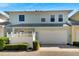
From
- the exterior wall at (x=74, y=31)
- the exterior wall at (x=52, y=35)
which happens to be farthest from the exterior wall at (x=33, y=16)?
the exterior wall at (x=52, y=35)

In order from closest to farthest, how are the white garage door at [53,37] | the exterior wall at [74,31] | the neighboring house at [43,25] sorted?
the white garage door at [53,37], the neighboring house at [43,25], the exterior wall at [74,31]

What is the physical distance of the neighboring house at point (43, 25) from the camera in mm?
17062

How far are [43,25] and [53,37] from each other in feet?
6.30

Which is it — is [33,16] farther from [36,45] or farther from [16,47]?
[16,47]

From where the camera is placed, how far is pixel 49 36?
56.6ft

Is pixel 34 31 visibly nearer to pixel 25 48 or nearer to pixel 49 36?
pixel 49 36

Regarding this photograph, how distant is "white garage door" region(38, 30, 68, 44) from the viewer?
16.8 meters

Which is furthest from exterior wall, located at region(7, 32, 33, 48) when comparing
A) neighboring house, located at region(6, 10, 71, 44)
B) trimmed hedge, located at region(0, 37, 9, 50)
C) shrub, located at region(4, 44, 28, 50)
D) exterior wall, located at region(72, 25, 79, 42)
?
exterior wall, located at region(72, 25, 79, 42)

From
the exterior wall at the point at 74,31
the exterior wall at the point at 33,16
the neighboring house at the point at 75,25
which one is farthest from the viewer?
the exterior wall at the point at 33,16

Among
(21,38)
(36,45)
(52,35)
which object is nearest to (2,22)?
(21,38)

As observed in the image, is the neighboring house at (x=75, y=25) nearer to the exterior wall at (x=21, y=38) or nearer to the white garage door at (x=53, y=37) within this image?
the white garage door at (x=53, y=37)

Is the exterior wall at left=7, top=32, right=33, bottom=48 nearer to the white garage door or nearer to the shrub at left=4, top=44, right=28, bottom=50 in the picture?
the white garage door

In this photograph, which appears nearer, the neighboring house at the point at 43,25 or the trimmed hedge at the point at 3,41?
the trimmed hedge at the point at 3,41

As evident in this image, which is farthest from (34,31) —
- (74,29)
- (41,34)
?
(74,29)
